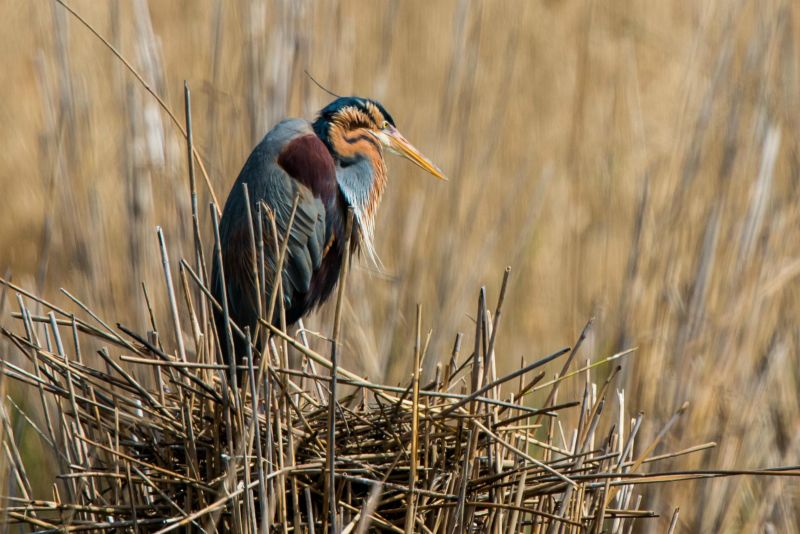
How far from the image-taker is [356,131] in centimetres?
302

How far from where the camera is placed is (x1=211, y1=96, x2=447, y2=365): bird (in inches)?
108

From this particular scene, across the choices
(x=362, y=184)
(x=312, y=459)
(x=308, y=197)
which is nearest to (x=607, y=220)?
(x=362, y=184)

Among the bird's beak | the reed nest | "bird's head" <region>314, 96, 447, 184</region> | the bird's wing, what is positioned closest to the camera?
the reed nest

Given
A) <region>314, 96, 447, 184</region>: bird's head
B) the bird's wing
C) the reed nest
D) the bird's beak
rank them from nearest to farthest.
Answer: the reed nest, the bird's wing, <region>314, 96, 447, 184</region>: bird's head, the bird's beak

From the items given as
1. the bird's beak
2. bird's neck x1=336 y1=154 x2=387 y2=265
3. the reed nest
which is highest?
the bird's beak

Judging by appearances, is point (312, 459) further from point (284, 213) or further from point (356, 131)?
point (356, 131)

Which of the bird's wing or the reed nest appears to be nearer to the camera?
the reed nest

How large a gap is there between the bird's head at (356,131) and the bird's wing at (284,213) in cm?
8

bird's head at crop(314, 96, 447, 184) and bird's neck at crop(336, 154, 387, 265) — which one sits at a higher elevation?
bird's head at crop(314, 96, 447, 184)

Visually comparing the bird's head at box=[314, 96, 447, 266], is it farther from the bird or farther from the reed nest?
the reed nest

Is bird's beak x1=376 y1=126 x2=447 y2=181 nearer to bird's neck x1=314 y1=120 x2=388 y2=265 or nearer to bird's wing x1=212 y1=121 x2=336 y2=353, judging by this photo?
bird's neck x1=314 y1=120 x2=388 y2=265

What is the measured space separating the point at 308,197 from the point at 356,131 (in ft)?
0.92

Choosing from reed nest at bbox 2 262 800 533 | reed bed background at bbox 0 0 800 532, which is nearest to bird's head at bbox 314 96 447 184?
reed bed background at bbox 0 0 800 532

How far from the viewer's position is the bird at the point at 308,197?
9.03 ft
